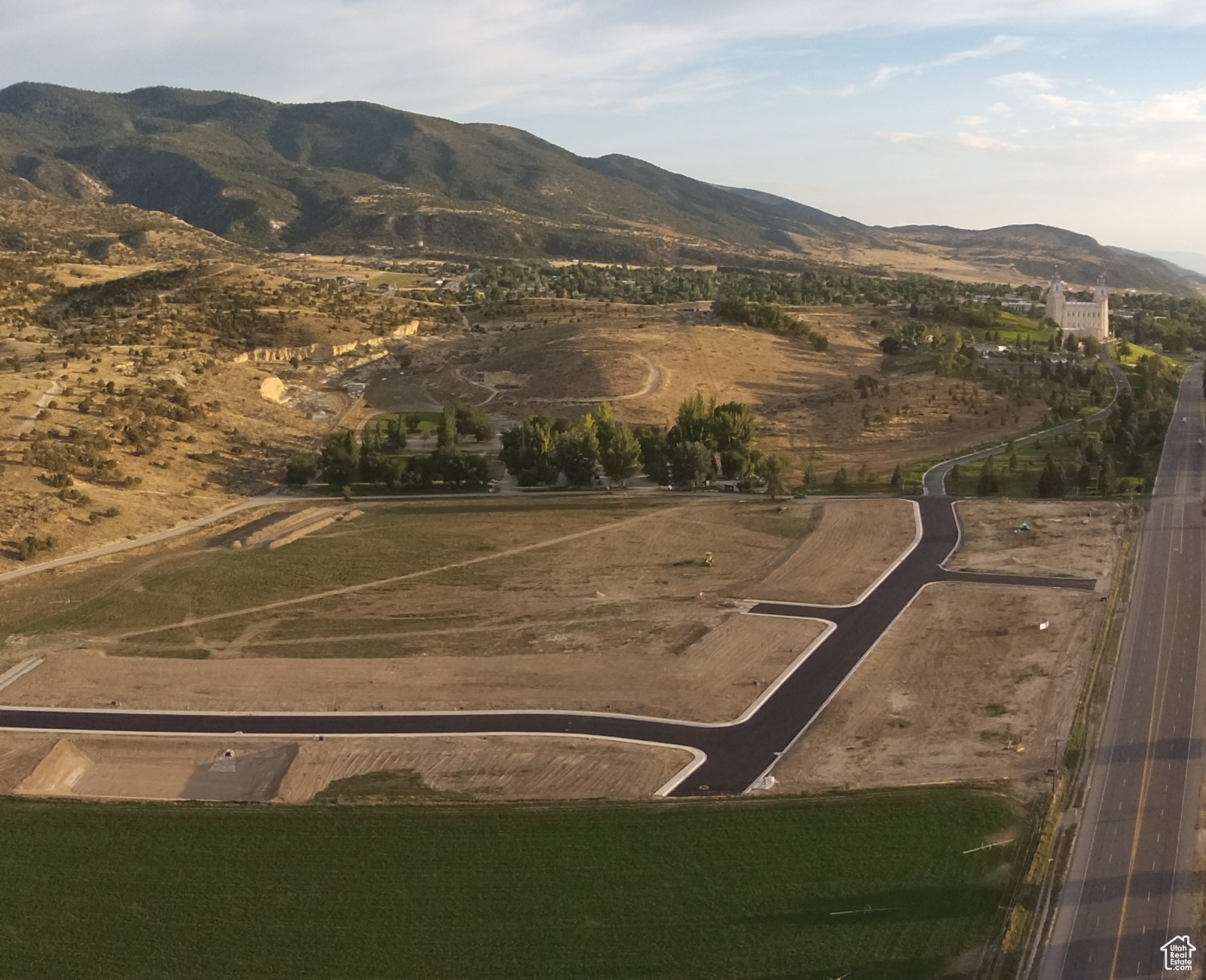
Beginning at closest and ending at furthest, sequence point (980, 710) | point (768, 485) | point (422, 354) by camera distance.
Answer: point (980, 710)
point (768, 485)
point (422, 354)

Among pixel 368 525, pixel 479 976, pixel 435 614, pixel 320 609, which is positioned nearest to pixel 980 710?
pixel 479 976

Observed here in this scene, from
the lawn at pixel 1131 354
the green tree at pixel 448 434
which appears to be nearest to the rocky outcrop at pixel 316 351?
the green tree at pixel 448 434

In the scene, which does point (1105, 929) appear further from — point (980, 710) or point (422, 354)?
point (422, 354)

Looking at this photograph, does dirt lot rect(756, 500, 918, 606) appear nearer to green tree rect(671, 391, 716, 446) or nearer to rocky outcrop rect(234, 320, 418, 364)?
green tree rect(671, 391, 716, 446)

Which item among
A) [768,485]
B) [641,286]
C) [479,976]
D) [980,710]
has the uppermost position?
[641,286]

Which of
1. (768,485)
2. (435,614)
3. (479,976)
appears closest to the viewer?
(479,976)

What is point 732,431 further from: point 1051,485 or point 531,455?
point 1051,485
